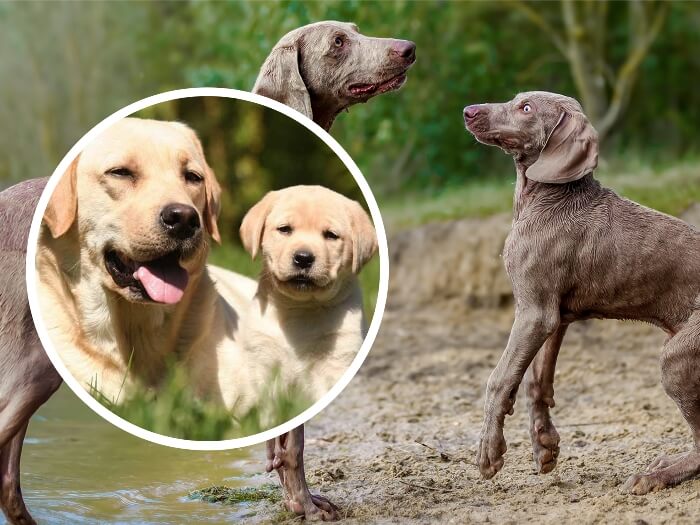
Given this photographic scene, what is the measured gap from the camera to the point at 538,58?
60.2 feet

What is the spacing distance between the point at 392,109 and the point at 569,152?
11.0m

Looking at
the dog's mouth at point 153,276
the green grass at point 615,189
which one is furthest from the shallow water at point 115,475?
the green grass at point 615,189

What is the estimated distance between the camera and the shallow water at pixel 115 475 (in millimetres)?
6129

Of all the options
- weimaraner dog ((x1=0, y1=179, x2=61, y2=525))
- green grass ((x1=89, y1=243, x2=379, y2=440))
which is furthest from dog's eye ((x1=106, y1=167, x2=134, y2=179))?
weimaraner dog ((x1=0, y1=179, x2=61, y2=525))

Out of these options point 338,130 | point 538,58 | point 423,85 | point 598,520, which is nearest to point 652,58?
point 538,58

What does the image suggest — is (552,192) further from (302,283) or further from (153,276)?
(153,276)

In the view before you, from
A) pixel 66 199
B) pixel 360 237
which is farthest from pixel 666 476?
pixel 66 199

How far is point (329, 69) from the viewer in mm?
5816

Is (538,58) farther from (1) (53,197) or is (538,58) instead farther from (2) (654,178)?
(1) (53,197)

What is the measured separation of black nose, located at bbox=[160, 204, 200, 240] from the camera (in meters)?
4.61

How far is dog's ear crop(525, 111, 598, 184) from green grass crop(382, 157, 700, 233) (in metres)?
4.76

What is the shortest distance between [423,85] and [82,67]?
27.3 feet

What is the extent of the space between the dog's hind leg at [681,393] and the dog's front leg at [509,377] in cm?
57

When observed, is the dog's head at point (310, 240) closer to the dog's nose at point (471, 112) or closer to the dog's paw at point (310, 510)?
the dog's nose at point (471, 112)
